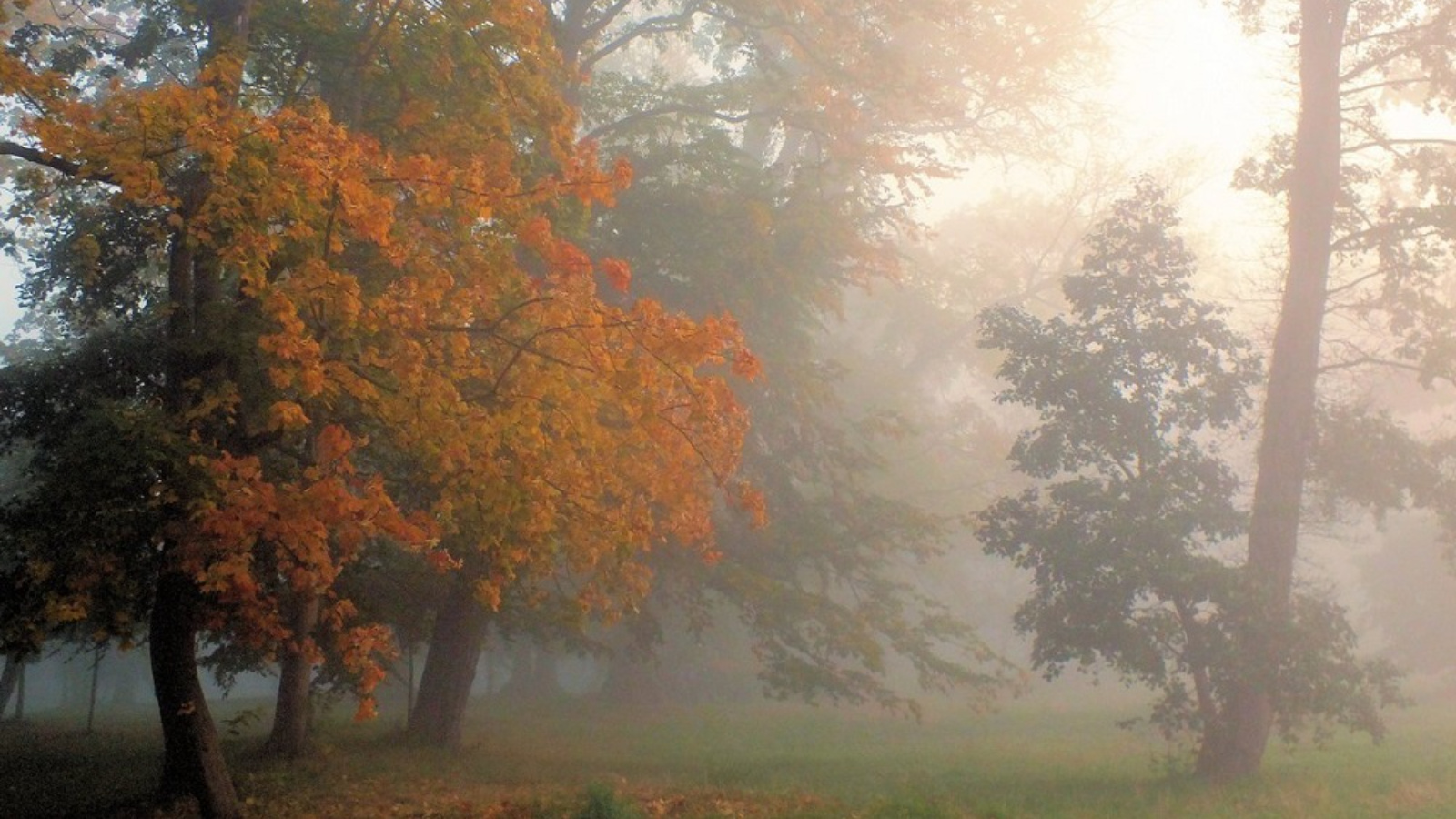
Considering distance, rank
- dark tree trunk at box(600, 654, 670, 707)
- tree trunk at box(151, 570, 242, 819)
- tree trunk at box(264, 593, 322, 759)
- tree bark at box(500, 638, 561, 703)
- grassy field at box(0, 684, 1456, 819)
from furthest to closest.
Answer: tree bark at box(500, 638, 561, 703) < dark tree trunk at box(600, 654, 670, 707) < tree trunk at box(264, 593, 322, 759) < grassy field at box(0, 684, 1456, 819) < tree trunk at box(151, 570, 242, 819)

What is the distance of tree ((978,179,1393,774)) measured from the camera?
17.7 meters

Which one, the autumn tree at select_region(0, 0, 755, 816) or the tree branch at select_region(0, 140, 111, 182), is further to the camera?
the tree branch at select_region(0, 140, 111, 182)

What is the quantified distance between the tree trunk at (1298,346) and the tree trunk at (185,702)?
1385cm

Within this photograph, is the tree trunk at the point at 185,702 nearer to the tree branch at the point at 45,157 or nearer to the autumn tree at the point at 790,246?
the tree branch at the point at 45,157

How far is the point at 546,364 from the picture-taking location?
1198 cm

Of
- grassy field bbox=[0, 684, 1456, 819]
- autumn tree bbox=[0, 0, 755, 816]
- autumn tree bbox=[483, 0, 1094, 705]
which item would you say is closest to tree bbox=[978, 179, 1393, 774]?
grassy field bbox=[0, 684, 1456, 819]

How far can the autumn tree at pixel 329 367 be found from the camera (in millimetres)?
10758

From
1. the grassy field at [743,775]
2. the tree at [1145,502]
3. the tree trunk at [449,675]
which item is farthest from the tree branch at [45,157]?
the tree at [1145,502]

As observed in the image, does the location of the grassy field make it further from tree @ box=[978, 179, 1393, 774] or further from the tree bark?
the tree bark

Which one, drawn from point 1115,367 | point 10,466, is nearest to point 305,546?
point 1115,367

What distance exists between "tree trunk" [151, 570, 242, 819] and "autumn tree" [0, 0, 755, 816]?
3cm

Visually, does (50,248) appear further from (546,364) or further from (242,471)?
(546,364)

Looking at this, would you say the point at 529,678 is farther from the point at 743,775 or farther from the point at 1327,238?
the point at 1327,238

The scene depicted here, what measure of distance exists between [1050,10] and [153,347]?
2320 centimetres
